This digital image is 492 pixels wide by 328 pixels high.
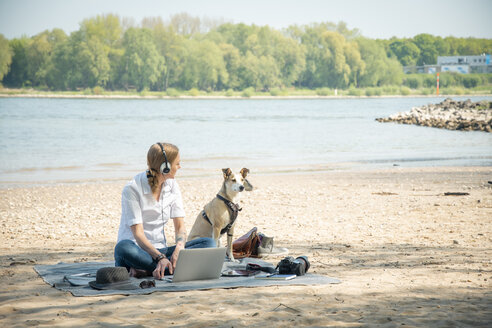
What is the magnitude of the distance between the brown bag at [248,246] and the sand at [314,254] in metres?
0.29

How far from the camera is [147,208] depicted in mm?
5344

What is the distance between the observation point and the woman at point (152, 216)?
5215 mm

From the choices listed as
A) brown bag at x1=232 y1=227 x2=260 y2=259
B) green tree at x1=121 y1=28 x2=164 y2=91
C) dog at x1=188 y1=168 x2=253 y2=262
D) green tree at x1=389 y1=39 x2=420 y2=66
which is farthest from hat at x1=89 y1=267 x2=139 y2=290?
green tree at x1=389 y1=39 x2=420 y2=66

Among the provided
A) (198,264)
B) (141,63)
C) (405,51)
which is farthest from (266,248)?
(405,51)

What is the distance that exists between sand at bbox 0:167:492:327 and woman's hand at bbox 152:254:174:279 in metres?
0.34

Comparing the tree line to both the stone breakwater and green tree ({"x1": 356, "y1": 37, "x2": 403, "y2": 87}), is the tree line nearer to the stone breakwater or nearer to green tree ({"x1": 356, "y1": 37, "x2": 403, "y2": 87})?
green tree ({"x1": 356, "y1": 37, "x2": 403, "y2": 87})

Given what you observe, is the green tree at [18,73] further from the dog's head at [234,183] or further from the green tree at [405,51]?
the dog's head at [234,183]

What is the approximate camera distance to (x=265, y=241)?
22.7 ft

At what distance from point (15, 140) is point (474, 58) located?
147 metres

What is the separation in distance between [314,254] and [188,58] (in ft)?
402

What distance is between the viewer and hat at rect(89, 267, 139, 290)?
5195 millimetres

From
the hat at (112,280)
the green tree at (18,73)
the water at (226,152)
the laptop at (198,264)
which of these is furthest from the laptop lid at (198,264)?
the green tree at (18,73)

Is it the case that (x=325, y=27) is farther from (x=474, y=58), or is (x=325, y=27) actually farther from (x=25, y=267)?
(x=25, y=267)

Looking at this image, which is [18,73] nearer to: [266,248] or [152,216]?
[266,248]
